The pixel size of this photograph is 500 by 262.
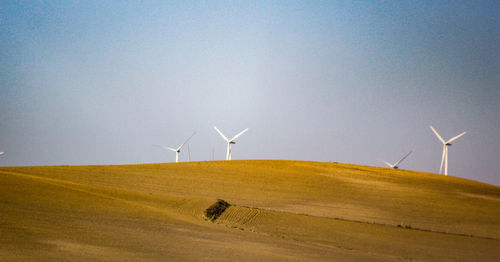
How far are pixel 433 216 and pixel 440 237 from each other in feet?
23.7

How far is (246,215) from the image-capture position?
24.1 meters

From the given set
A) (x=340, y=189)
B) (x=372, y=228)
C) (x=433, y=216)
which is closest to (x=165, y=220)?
(x=372, y=228)

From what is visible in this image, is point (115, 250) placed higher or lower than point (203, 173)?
lower

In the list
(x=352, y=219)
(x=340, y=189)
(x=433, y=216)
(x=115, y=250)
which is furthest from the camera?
(x=340, y=189)

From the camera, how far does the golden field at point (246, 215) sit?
1177 cm

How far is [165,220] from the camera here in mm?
18312

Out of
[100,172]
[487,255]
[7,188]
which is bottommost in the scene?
[487,255]

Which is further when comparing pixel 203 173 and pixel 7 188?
pixel 203 173

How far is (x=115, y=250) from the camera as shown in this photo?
10.4 metres

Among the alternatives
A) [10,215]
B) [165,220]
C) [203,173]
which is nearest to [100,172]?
[203,173]

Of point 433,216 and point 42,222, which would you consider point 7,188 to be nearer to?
point 42,222

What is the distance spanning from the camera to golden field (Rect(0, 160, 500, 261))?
11773mm

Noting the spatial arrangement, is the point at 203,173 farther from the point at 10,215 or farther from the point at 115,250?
the point at 115,250

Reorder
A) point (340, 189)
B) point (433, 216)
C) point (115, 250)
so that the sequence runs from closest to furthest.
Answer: point (115, 250)
point (433, 216)
point (340, 189)
